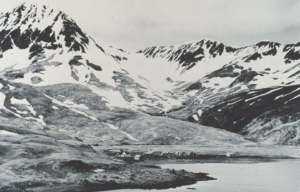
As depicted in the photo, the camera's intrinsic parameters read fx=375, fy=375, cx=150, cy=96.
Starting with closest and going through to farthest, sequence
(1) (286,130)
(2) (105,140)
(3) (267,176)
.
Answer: (3) (267,176), (2) (105,140), (1) (286,130)

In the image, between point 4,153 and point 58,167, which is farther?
point 4,153

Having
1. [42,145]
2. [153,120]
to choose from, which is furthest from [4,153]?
[153,120]

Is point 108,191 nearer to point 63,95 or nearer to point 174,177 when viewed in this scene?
point 174,177

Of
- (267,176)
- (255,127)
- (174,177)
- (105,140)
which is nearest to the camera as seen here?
(174,177)

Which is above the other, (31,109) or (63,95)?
(63,95)

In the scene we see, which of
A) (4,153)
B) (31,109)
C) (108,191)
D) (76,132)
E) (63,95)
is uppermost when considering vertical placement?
(63,95)

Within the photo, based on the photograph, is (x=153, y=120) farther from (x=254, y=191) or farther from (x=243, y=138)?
(x=254, y=191)

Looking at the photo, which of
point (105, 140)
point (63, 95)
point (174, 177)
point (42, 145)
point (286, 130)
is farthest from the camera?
point (63, 95)

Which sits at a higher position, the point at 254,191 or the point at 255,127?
the point at 255,127

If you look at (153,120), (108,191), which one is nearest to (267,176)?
(108,191)
